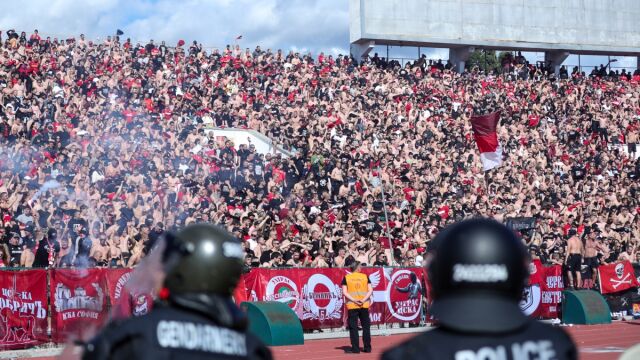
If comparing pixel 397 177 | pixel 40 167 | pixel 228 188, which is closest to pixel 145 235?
pixel 40 167

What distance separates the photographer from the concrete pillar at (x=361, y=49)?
142ft

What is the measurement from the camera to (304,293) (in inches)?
738

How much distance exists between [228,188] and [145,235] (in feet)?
18.7

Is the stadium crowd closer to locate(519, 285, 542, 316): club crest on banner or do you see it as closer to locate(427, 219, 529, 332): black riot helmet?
locate(519, 285, 542, 316): club crest on banner

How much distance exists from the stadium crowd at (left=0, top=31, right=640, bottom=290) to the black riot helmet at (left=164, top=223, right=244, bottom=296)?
44.4 feet

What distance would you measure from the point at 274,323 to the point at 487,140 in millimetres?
12930

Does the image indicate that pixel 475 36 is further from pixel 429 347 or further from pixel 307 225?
pixel 429 347

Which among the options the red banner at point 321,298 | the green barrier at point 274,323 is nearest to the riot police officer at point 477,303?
the green barrier at point 274,323

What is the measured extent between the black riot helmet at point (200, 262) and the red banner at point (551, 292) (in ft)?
70.1

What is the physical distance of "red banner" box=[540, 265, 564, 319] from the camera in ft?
77.3

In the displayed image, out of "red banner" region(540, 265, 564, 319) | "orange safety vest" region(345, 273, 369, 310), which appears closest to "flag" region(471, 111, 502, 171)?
"red banner" region(540, 265, 564, 319)

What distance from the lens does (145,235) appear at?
56.5 feet

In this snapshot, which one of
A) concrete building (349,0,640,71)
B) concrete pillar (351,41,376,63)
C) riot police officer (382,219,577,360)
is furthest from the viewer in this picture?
concrete building (349,0,640,71)

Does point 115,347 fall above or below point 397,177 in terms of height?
below
